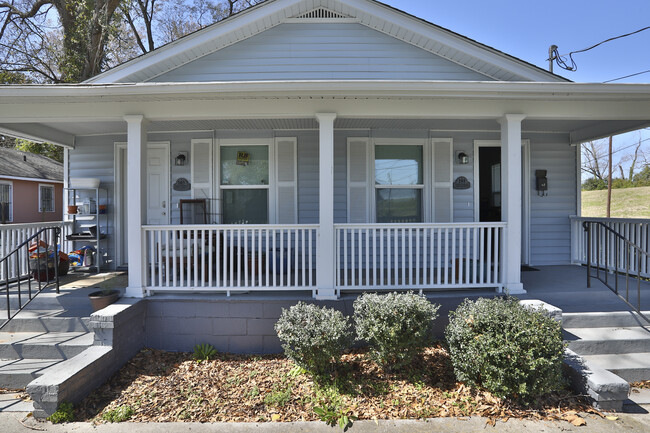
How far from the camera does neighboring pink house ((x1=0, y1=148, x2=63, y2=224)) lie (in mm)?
13969

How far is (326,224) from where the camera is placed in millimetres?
4293

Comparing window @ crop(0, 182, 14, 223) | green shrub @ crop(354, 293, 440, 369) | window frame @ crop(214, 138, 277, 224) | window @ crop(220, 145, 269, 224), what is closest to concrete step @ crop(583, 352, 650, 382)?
green shrub @ crop(354, 293, 440, 369)

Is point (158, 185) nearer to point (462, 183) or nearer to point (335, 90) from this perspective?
point (335, 90)

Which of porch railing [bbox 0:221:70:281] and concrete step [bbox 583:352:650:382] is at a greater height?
porch railing [bbox 0:221:70:281]

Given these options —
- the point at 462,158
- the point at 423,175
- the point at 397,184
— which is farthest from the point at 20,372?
the point at 462,158

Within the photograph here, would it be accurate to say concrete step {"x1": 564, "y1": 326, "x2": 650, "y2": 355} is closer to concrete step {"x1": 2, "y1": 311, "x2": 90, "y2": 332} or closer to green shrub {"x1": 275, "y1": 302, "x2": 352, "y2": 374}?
green shrub {"x1": 275, "y1": 302, "x2": 352, "y2": 374}

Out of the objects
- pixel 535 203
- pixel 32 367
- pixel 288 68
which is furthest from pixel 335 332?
pixel 535 203

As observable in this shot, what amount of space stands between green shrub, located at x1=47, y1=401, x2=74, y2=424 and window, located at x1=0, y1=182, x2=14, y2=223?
48.8 ft

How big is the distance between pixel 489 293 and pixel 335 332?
2335mm

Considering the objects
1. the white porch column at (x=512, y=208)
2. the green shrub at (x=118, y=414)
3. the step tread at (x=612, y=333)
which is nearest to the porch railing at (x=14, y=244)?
the green shrub at (x=118, y=414)

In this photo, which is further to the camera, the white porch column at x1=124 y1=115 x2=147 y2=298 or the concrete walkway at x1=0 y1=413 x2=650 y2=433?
the white porch column at x1=124 y1=115 x2=147 y2=298

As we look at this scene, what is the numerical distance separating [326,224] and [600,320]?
331 centimetres

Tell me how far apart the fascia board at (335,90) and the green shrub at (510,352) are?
244cm

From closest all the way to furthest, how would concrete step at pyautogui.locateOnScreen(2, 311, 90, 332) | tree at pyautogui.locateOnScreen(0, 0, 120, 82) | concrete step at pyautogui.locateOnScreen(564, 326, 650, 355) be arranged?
concrete step at pyautogui.locateOnScreen(564, 326, 650, 355)
concrete step at pyautogui.locateOnScreen(2, 311, 90, 332)
tree at pyautogui.locateOnScreen(0, 0, 120, 82)
